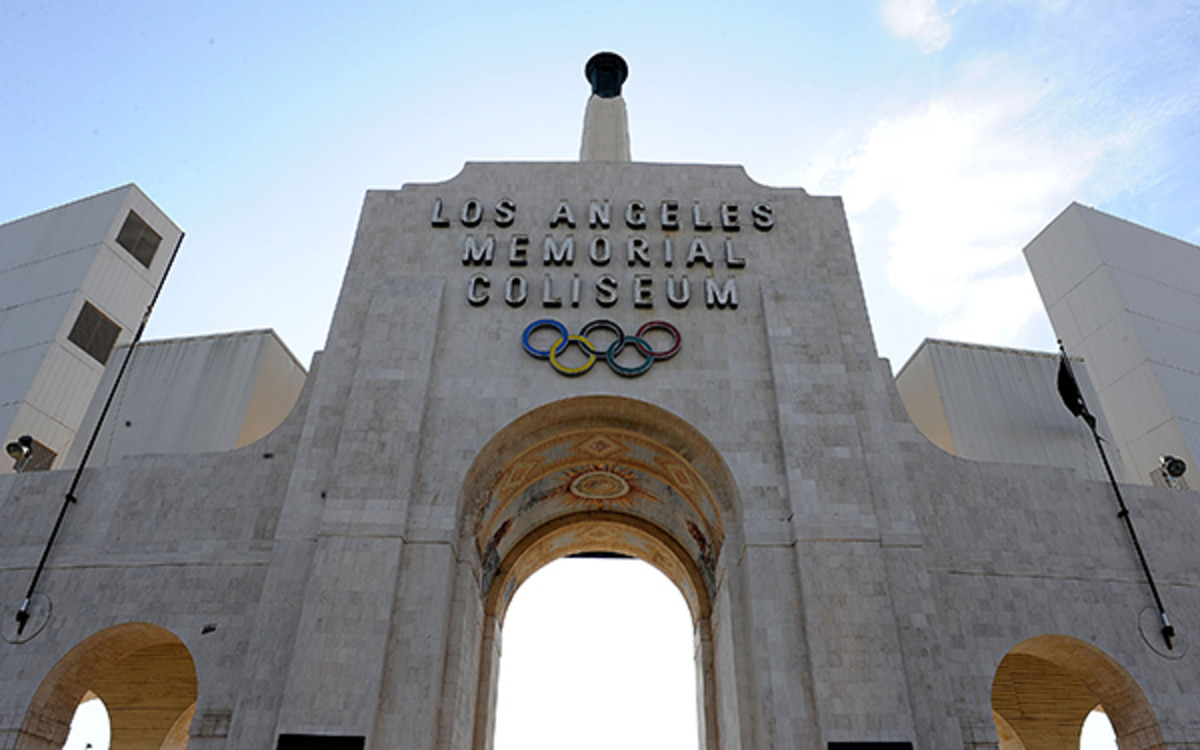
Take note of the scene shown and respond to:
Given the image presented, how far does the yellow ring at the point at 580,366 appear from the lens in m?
22.0

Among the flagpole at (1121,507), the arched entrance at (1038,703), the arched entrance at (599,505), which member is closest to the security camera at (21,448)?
the arched entrance at (599,505)

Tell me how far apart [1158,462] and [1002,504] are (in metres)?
13.5

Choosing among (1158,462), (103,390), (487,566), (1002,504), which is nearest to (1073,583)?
(1002,504)

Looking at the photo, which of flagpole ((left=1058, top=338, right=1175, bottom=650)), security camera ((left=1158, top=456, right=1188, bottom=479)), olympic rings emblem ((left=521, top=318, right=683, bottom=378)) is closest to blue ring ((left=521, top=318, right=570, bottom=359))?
olympic rings emblem ((left=521, top=318, right=683, bottom=378))

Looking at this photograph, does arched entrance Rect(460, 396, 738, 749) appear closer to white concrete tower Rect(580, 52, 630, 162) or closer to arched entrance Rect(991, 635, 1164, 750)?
arched entrance Rect(991, 635, 1164, 750)

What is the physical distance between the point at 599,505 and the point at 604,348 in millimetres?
7074

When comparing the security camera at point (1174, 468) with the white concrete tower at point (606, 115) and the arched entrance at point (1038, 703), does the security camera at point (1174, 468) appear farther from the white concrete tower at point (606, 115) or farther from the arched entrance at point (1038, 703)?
the white concrete tower at point (606, 115)

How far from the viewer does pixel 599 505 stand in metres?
27.4

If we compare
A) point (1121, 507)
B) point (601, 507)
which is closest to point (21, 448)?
point (601, 507)

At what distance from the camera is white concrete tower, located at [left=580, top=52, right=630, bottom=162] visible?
3678cm

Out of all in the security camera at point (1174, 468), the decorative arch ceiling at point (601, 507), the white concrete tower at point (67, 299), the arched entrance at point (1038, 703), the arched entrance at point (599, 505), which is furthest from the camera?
the white concrete tower at point (67, 299)

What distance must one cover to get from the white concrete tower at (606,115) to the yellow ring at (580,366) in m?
14.5

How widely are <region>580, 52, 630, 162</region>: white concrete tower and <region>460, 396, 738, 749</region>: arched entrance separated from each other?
1583cm

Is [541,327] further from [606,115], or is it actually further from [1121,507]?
[606,115]
